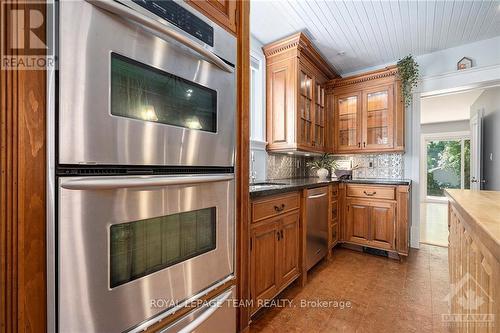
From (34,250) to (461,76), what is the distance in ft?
13.4

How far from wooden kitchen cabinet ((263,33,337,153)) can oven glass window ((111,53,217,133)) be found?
5.60 ft

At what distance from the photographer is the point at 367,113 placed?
3.24 m

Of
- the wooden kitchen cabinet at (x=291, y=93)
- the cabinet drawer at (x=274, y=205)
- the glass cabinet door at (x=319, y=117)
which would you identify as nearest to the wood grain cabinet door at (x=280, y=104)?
the wooden kitchen cabinet at (x=291, y=93)

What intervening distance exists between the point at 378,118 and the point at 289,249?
2.31 meters

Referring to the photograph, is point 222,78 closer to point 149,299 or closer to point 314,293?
point 149,299

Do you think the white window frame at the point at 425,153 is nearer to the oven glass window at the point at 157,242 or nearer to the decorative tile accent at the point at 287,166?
the decorative tile accent at the point at 287,166

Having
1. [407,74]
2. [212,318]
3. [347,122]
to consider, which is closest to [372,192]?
[347,122]

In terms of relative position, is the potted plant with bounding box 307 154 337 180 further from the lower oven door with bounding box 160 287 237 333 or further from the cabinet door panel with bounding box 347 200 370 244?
the lower oven door with bounding box 160 287 237 333

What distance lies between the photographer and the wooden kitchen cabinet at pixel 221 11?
993mm

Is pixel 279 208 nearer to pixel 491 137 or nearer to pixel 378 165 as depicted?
pixel 378 165

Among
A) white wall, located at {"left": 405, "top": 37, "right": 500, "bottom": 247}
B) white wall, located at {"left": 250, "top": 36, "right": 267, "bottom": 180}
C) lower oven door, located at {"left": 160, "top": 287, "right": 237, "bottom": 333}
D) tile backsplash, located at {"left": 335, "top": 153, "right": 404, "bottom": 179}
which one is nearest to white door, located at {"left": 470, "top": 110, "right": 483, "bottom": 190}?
white wall, located at {"left": 405, "top": 37, "right": 500, "bottom": 247}

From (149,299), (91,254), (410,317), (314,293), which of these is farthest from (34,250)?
(410,317)

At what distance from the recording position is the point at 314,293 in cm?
206

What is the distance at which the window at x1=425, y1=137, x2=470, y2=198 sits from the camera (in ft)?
22.5
